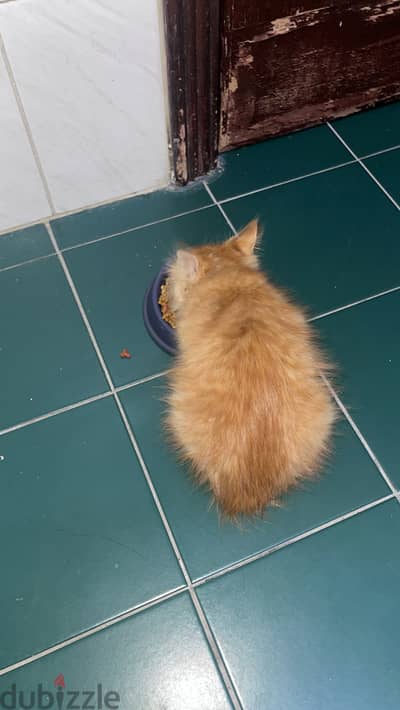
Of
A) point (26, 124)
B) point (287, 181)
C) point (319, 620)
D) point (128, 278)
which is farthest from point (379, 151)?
point (319, 620)

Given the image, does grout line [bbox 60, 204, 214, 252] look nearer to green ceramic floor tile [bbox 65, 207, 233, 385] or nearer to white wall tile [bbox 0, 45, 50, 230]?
green ceramic floor tile [bbox 65, 207, 233, 385]

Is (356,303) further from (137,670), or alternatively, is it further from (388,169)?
(137,670)

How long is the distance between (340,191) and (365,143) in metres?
0.24

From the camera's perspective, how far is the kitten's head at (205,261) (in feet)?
4.00

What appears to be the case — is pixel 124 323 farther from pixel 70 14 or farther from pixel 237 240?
pixel 70 14

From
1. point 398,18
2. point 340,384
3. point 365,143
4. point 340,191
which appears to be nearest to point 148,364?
point 340,384

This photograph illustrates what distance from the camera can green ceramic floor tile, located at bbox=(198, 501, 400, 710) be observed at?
1.08 meters

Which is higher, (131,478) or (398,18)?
(398,18)

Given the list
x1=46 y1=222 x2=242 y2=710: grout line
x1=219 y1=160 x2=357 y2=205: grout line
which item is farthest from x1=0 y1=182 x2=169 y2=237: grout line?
x1=219 y1=160 x2=357 y2=205: grout line

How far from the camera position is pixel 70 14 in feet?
4.07

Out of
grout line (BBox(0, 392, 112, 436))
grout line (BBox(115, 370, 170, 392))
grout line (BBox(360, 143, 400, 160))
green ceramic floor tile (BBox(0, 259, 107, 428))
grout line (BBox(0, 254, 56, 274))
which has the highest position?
grout line (BBox(0, 254, 56, 274))

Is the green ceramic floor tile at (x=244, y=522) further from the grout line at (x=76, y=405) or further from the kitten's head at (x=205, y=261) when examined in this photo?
the kitten's head at (x=205, y=261)

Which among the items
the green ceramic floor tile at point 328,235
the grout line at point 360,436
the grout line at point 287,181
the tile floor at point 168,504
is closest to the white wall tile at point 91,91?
the tile floor at point 168,504

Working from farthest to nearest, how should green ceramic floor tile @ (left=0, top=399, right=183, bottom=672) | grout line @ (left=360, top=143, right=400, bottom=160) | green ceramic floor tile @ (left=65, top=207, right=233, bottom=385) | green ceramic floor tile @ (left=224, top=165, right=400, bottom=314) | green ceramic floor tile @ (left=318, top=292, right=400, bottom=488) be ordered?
grout line @ (left=360, top=143, right=400, bottom=160) < green ceramic floor tile @ (left=224, top=165, right=400, bottom=314) < green ceramic floor tile @ (left=65, top=207, right=233, bottom=385) < green ceramic floor tile @ (left=318, top=292, right=400, bottom=488) < green ceramic floor tile @ (left=0, top=399, right=183, bottom=672)
